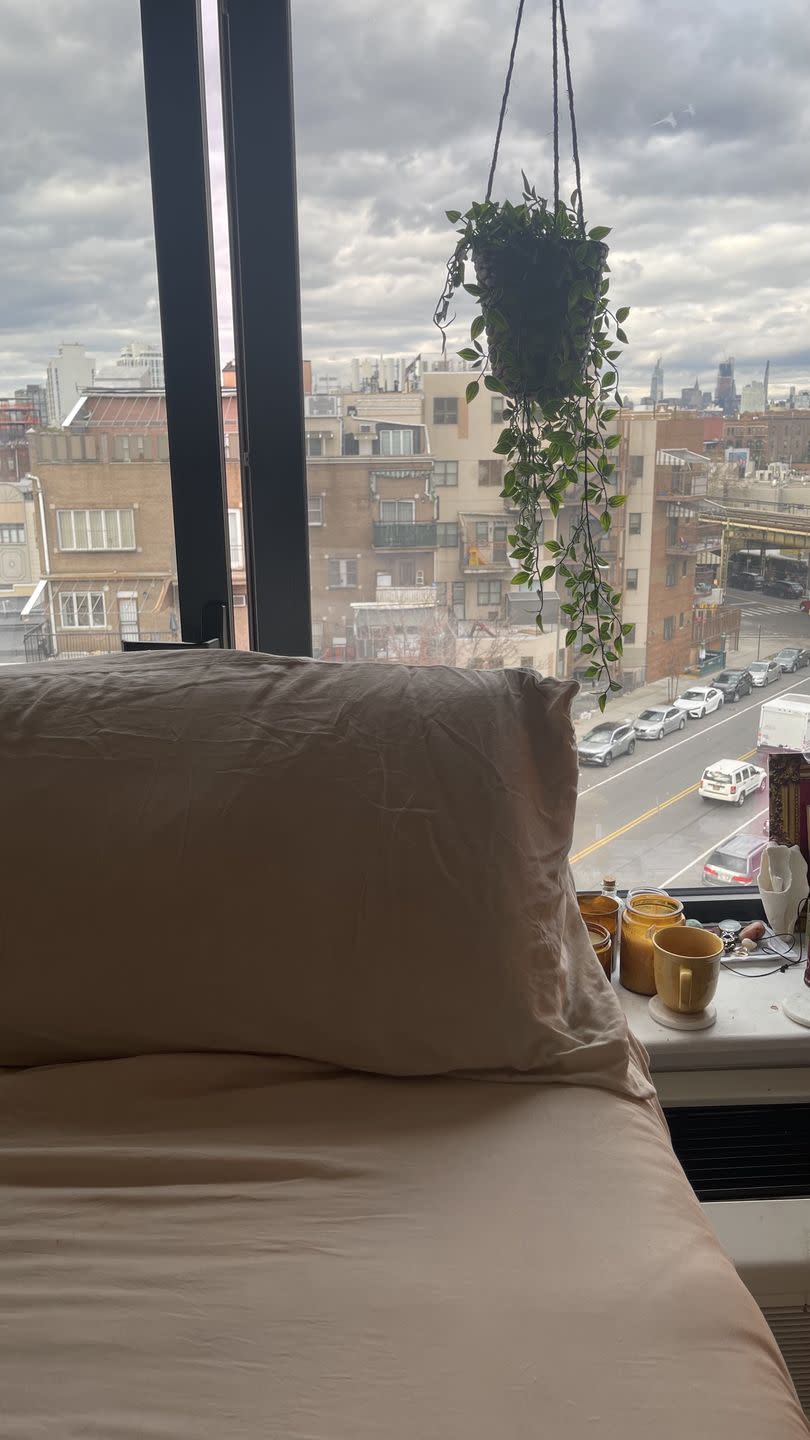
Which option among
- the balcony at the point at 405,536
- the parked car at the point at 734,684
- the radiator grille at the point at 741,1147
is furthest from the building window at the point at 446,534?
the radiator grille at the point at 741,1147

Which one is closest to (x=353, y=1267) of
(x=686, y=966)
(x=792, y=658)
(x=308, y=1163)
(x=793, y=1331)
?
(x=308, y=1163)

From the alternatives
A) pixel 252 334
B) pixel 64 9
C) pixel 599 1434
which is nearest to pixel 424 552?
pixel 252 334

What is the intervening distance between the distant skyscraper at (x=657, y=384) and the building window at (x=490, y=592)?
A: 1.23ft

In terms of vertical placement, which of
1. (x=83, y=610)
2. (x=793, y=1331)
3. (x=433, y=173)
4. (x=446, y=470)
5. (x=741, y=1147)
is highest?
(x=433, y=173)

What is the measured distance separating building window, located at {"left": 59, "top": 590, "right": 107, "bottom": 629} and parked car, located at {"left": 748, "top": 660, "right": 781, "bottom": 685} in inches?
43.0

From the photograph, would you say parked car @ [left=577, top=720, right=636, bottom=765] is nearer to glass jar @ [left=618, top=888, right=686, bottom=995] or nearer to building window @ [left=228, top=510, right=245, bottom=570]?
glass jar @ [left=618, top=888, right=686, bottom=995]

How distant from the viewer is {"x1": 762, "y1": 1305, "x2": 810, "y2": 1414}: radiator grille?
3.96ft

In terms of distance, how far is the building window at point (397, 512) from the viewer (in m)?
1.60

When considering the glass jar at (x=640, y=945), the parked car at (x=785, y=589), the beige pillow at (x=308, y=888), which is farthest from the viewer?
the parked car at (x=785, y=589)

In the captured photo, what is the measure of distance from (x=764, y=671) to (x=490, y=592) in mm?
496

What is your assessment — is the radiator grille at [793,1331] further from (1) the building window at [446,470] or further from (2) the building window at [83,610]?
(2) the building window at [83,610]

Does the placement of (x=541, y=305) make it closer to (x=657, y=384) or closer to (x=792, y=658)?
(x=657, y=384)

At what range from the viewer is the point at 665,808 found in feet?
5.52

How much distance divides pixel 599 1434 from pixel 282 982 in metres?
0.46
